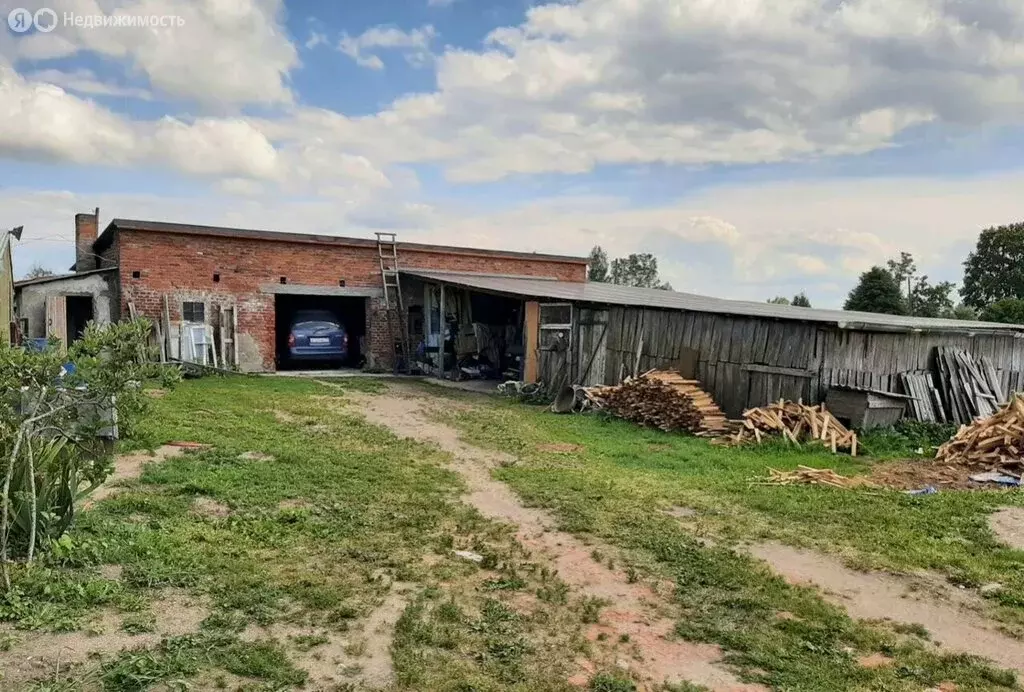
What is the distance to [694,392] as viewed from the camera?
483 inches

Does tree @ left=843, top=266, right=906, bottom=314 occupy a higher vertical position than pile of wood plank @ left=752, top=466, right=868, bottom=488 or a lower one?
higher

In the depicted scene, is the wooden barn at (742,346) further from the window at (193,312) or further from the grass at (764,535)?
the window at (193,312)

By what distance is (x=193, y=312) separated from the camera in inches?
701

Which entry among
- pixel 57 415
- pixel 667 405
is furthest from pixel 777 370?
pixel 57 415

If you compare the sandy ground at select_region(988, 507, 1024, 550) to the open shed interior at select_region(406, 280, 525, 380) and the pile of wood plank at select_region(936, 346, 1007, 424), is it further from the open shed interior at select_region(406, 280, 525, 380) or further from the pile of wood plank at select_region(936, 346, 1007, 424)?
the open shed interior at select_region(406, 280, 525, 380)

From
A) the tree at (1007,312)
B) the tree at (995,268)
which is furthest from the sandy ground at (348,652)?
the tree at (995,268)

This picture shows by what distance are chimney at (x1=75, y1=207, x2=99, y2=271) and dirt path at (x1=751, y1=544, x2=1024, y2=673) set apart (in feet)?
67.9

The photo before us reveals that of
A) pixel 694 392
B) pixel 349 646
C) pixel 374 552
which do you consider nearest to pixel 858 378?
pixel 694 392

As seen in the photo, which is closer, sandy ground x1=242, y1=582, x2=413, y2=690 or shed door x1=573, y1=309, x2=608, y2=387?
sandy ground x1=242, y1=582, x2=413, y2=690

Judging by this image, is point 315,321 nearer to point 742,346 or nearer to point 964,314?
point 742,346

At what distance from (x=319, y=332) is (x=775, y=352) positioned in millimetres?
12339

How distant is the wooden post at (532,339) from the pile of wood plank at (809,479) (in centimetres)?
802

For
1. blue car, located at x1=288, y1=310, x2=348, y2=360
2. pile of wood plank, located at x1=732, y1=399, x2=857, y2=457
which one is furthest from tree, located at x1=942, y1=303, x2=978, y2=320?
blue car, located at x1=288, y1=310, x2=348, y2=360

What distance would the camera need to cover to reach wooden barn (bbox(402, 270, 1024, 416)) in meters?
11.6
